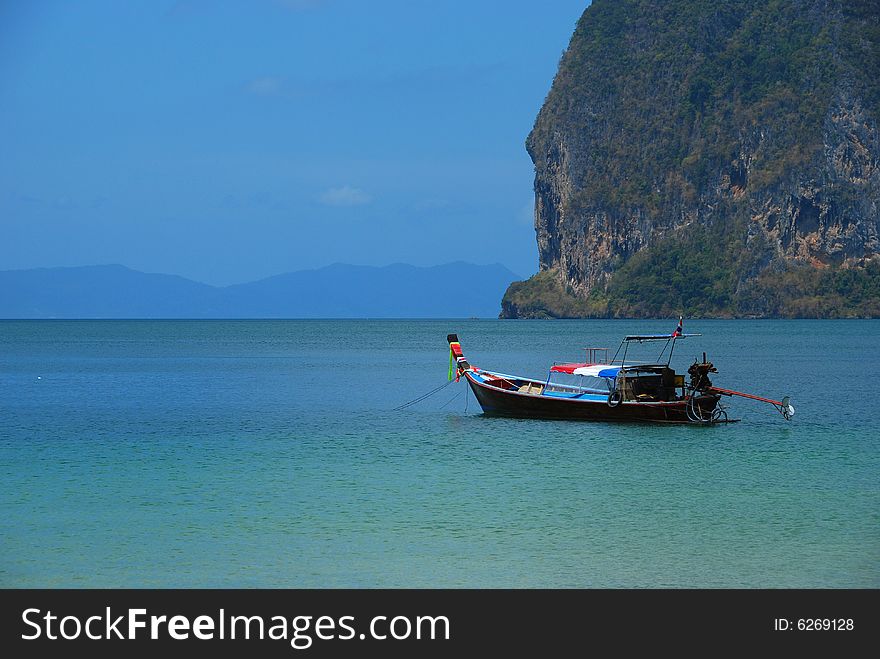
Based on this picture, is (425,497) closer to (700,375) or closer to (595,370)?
Answer: (595,370)

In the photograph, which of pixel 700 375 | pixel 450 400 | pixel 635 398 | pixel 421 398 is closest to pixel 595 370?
pixel 635 398

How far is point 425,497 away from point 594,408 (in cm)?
1447

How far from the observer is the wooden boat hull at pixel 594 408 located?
1512 inches

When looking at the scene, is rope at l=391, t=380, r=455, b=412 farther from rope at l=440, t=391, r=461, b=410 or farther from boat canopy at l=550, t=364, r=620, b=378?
boat canopy at l=550, t=364, r=620, b=378

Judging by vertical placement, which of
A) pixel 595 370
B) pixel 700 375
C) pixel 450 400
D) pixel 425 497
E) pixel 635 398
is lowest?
pixel 425 497

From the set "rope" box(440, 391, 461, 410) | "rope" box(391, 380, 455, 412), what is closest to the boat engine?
"rope" box(440, 391, 461, 410)

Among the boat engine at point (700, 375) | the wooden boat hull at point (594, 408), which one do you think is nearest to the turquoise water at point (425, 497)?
the wooden boat hull at point (594, 408)

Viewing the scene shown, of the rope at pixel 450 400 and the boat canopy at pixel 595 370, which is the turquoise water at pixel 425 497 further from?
the boat canopy at pixel 595 370

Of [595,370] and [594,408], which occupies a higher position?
[595,370]

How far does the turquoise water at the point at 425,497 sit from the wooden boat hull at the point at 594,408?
2.02 ft

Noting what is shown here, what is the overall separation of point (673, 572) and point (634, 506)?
5.79 m

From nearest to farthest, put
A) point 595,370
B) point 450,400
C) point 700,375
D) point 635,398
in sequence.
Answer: point 700,375 < point 635,398 < point 595,370 < point 450,400

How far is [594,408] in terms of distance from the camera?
128 feet
